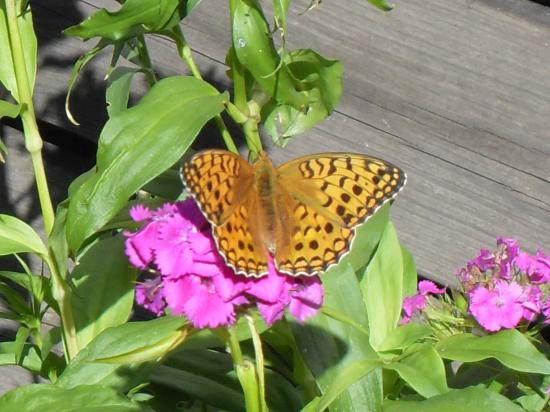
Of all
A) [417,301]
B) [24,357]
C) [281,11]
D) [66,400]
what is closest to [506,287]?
[417,301]

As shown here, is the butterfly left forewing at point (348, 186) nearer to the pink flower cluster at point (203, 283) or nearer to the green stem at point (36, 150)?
the pink flower cluster at point (203, 283)

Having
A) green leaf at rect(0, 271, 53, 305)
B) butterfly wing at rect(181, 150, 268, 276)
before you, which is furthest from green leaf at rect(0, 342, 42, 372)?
butterfly wing at rect(181, 150, 268, 276)

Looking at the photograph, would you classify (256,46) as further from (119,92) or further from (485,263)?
(485,263)

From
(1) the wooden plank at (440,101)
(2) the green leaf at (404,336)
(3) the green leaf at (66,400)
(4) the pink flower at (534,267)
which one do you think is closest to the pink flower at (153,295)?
(3) the green leaf at (66,400)

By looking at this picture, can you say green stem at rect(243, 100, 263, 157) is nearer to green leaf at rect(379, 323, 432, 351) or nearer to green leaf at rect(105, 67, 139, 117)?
green leaf at rect(105, 67, 139, 117)

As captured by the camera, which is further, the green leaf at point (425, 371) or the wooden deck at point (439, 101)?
the wooden deck at point (439, 101)

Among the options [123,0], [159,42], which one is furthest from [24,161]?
[123,0]

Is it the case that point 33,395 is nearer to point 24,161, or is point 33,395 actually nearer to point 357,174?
point 357,174
